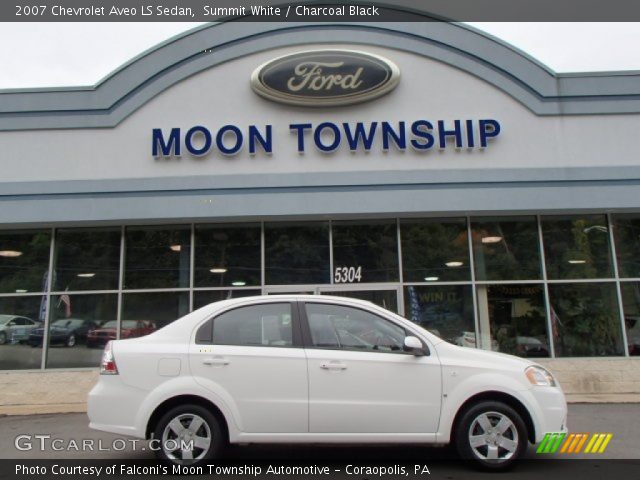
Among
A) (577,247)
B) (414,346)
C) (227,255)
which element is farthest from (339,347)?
(577,247)

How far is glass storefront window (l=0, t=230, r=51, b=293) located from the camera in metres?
10.8

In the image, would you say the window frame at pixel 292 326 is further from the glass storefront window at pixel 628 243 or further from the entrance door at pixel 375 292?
the glass storefront window at pixel 628 243

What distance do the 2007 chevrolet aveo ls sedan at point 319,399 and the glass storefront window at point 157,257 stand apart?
5485mm

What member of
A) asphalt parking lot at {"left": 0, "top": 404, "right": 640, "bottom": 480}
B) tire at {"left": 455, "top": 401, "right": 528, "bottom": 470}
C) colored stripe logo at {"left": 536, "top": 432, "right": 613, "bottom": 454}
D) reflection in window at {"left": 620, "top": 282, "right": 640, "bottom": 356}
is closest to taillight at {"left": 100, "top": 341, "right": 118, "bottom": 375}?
asphalt parking lot at {"left": 0, "top": 404, "right": 640, "bottom": 480}

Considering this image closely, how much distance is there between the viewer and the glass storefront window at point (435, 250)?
10758mm

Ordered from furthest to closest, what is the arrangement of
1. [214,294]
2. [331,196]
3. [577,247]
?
[577,247], [214,294], [331,196]

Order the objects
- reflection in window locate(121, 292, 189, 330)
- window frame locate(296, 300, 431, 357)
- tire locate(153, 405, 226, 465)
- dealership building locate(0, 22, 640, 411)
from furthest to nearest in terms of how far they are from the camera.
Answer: reflection in window locate(121, 292, 189, 330) → dealership building locate(0, 22, 640, 411) → window frame locate(296, 300, 431, 357) → tire locate(153, 405, 226, 465)

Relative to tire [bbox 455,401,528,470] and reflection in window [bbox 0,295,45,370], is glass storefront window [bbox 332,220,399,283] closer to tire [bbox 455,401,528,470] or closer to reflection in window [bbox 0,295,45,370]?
tire [bbox 455,401,528,470]

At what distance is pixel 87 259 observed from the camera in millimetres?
10953

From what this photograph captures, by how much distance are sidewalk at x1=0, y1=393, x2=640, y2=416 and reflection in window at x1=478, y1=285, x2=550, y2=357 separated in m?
1.12

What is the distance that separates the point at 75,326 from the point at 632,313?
11078mm

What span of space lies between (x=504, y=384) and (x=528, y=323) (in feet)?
19.2

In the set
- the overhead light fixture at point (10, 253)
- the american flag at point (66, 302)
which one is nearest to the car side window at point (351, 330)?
the american flag at point (66, 302)

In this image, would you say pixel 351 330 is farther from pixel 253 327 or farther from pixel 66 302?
pixel 66 302
